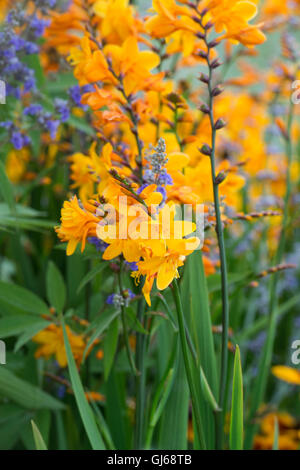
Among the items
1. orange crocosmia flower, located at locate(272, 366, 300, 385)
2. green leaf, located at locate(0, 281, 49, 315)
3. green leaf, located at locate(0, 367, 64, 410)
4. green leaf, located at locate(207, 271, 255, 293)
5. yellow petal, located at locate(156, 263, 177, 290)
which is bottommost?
orange crocosmia flower, located at locate(272, 366, 300, 385)

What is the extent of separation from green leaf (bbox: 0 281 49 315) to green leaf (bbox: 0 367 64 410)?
0.10 meters

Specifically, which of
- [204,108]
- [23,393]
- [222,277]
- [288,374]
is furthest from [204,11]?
[288,374]

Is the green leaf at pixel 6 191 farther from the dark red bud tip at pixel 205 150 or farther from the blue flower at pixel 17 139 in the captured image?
the dark red bud tip at pixel 205 150

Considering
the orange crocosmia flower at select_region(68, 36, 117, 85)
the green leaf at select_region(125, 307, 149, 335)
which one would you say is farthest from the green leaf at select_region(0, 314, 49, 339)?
the orange crocosmia flower at select_region(68, 36, 117, 85)

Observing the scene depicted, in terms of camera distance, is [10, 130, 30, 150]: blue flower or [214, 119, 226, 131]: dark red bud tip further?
[10, 130, 30, 150]: blue flower

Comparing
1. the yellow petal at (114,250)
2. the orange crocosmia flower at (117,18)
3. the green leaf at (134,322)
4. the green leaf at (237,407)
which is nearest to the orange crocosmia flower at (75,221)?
the yellow petal at (114,250)

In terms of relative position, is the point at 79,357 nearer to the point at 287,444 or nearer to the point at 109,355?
the point at 109,355

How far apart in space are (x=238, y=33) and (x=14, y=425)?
0.68m

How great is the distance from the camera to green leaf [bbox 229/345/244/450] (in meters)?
0.67

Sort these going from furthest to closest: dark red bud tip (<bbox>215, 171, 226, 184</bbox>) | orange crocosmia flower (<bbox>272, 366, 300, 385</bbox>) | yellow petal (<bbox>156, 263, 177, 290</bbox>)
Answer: orange crocosmia flower (<bbox>272, 366, 300, 385</bbox>) → dark red bud tip (<bbox>215, 171, 226, 184</bbox>) → yellow petal (<bbox>156, 263, 177, 290</bbox>)

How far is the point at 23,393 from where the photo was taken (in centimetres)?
80

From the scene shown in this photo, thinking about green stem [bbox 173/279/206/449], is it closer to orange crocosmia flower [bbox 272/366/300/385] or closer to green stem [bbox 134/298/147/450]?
green stem [bbox 134/298/147/450]

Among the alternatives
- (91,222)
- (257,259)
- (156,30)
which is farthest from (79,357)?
(257,259)

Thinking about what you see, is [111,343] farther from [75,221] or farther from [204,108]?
[204,108]
